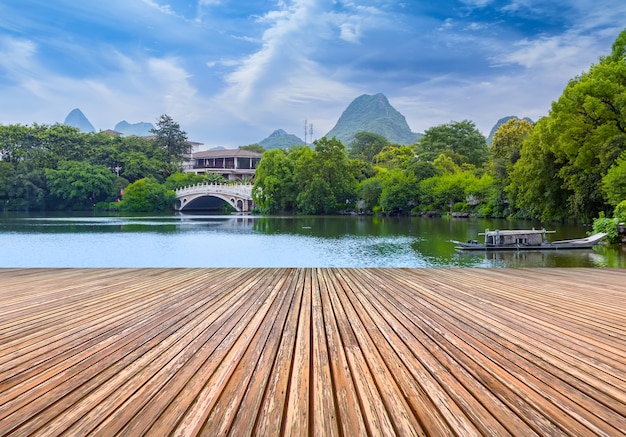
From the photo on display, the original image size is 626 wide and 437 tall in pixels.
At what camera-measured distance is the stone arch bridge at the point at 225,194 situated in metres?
55.7

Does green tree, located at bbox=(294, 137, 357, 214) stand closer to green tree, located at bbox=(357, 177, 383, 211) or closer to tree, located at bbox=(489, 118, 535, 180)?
green tree, located at bbox=(357, 177, 383, 211)

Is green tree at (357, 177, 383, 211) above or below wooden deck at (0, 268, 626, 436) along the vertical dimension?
above

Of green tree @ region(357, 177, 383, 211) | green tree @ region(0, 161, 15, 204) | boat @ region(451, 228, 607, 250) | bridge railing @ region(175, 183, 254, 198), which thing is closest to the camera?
boat @ region(451, 228, 607, 250)

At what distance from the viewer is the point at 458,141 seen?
199 ft

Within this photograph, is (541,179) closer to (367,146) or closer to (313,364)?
(313,364)

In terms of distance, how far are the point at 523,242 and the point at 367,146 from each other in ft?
207

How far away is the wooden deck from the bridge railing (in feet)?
165

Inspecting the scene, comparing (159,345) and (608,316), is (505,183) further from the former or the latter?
(159,345)

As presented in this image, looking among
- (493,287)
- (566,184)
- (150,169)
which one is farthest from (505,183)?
(150,169)

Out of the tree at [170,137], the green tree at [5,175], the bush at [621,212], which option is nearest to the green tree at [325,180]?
the bush at [621,212]

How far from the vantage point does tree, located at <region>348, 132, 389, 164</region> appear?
252ft

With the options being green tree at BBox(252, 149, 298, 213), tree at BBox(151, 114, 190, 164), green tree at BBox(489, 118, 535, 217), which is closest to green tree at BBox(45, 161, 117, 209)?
tree at BBox(151, 114, 190, 164)

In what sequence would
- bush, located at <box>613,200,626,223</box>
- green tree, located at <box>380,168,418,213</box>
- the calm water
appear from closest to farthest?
the calm water → bush, located at <box>613,200,626,223</box> → green tree, located at <box>380,168,418,213</box>

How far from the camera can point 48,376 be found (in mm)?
2453
